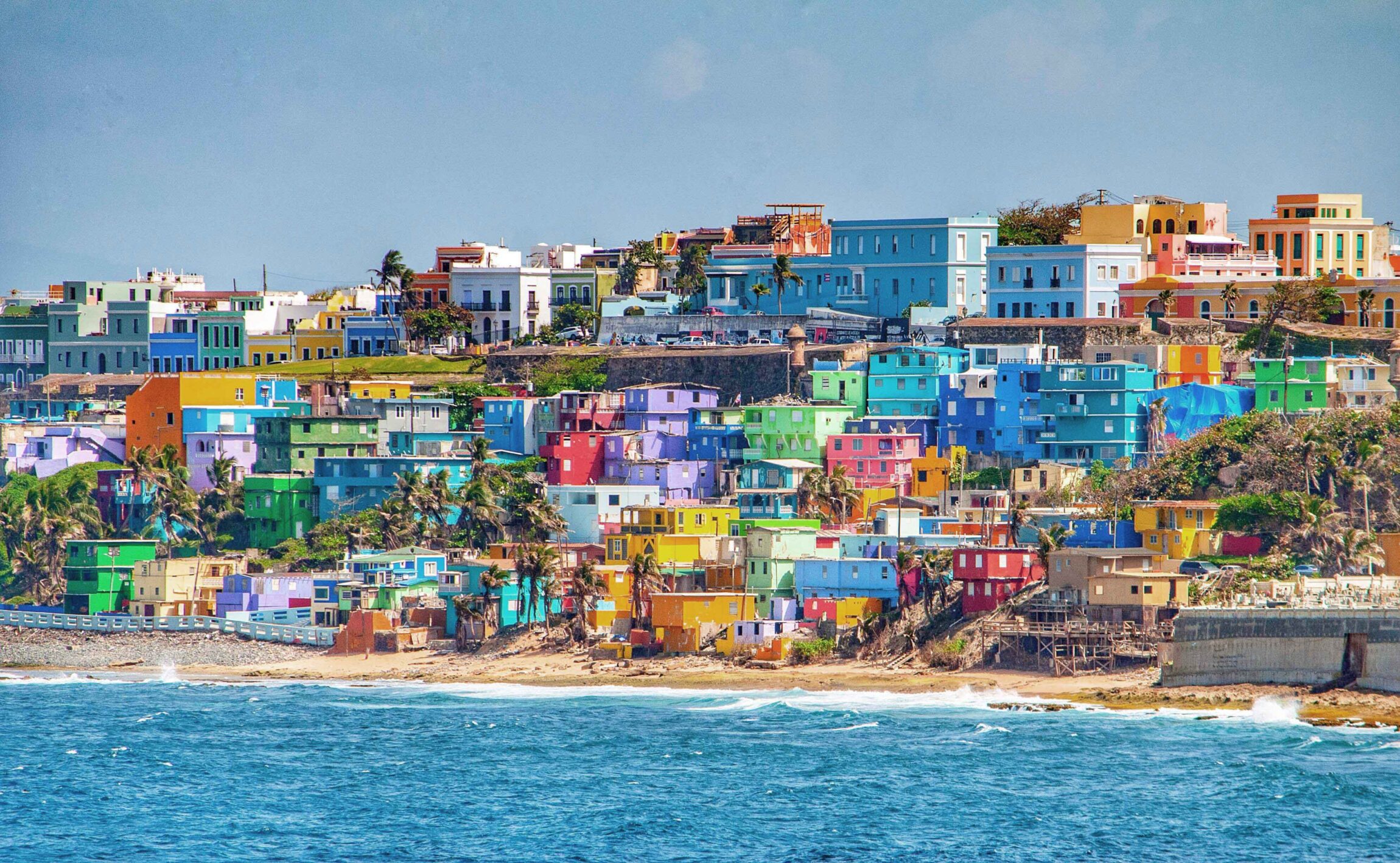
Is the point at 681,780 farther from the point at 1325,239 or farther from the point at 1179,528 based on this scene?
the point at 1325,239

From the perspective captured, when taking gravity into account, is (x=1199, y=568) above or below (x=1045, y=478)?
below

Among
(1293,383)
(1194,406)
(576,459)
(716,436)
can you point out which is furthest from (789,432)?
(1293,383)

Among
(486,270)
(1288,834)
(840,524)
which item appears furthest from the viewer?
(486,270)

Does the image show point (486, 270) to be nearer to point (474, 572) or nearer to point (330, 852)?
point (474, 572)

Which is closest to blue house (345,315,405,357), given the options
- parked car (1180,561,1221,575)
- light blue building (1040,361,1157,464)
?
light blue building (1040,361,1157,464)

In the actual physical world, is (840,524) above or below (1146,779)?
above

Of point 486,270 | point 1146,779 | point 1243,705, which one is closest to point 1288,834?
point 1146,779

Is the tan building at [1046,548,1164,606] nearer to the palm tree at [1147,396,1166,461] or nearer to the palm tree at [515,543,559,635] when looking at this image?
the palm tree at [1147,396,1166,461]
